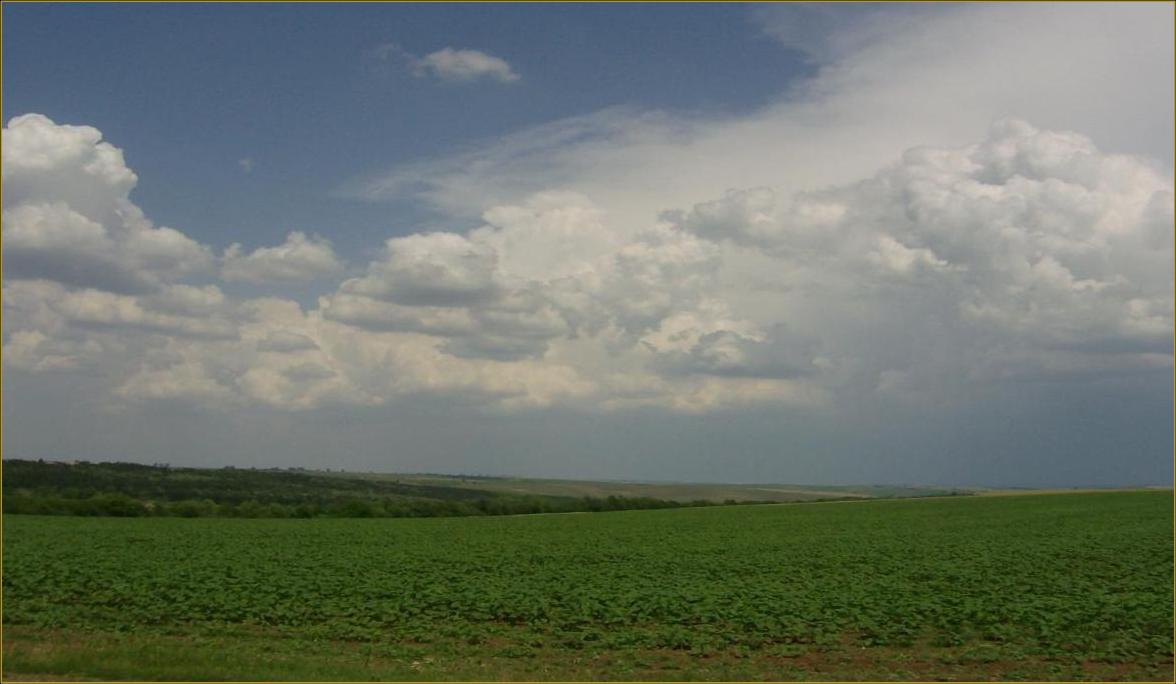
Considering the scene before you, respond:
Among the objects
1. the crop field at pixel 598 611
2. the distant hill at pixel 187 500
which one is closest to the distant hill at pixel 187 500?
the distant hill at pixel 187 500

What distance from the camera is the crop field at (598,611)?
1928 cm

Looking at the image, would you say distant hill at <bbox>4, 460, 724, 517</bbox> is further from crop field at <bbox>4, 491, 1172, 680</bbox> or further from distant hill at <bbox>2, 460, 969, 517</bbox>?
crop field at <bbox>4, 491, 1172, 680</bbox>

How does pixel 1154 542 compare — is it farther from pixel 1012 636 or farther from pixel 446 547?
pixel 446 547

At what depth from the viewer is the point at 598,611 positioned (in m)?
25.4

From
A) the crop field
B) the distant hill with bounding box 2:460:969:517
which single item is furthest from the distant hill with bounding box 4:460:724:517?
the crop field

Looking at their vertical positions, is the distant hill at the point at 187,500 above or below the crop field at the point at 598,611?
below

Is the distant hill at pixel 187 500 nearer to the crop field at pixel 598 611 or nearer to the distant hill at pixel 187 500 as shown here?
the distant hill at pixel 187 500

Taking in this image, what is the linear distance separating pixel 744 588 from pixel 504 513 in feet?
263

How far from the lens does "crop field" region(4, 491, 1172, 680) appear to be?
63.3ft

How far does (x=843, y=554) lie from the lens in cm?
4166

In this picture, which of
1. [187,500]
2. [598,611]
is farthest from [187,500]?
Result: [598,611]

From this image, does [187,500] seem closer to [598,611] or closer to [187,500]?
[187,500]

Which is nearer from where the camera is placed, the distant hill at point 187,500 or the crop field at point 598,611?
the crop field at point 598,611

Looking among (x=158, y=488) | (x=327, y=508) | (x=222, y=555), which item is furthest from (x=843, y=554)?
(x=158, y=488)
